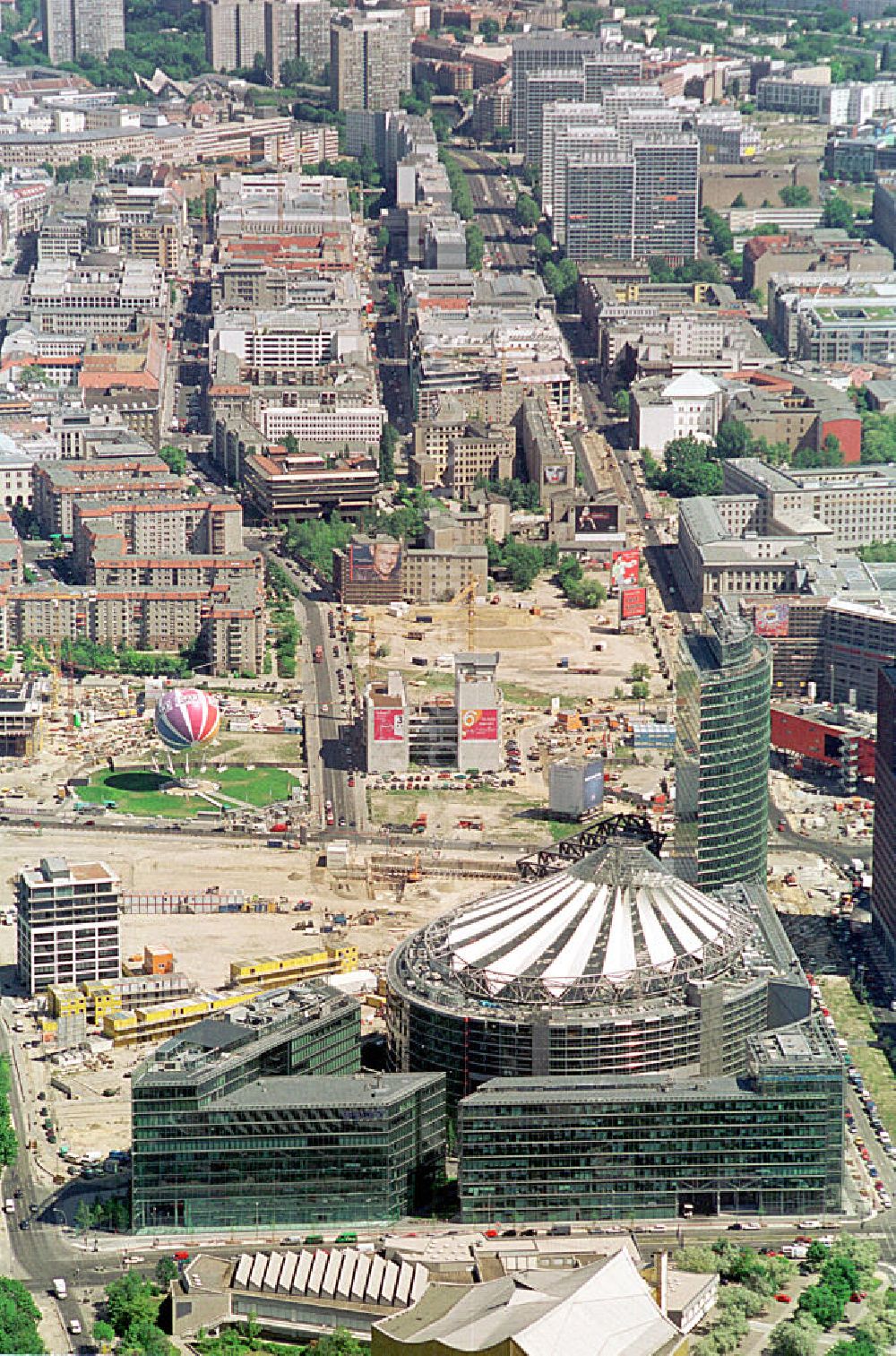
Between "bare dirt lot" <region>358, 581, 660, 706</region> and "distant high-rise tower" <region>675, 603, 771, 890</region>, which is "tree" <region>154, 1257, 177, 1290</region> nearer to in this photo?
"distant high-rise tower" <region>675, 603, 771, 890</region>

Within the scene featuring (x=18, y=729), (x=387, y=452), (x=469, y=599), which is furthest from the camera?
(x=387, y=452)

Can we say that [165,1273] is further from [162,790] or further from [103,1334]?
[162,790]

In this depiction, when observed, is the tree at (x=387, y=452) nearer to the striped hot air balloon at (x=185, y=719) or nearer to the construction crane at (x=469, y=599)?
the construction crane at (x=469, y=599)

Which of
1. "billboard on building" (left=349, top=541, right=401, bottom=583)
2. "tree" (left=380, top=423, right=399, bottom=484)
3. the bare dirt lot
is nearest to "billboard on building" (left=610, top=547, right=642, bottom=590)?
the bare dirt lot

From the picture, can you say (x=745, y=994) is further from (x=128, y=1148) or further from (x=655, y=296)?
(x=655, y=296)

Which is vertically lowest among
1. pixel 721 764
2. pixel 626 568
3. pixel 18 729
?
pixel 18 729

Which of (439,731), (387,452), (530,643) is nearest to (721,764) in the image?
(439,731)

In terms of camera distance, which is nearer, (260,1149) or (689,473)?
(260,1149)
